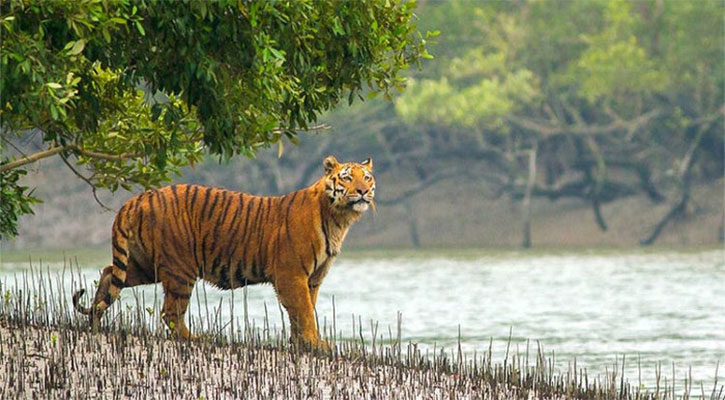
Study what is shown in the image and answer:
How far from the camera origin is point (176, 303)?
14.0 m

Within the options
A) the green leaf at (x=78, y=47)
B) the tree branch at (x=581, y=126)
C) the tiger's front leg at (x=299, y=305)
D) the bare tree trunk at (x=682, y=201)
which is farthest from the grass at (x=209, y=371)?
the tree branch at (x=581, y=126)

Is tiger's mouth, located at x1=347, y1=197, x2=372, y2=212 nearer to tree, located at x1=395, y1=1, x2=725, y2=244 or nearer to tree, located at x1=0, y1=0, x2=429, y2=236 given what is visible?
tree, located at x1=0, y1=0, x2=429, y2=236

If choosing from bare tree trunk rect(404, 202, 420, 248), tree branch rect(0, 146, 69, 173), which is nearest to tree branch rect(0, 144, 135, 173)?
tree branch rect(0, 146, 69, 173)

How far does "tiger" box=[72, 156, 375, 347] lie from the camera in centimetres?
1391

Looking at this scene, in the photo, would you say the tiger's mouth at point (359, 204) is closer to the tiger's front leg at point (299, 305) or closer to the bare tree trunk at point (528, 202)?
the tiger's front leg at point (299, 305)

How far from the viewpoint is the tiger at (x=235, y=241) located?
13906mm

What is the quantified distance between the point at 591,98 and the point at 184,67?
4163cm

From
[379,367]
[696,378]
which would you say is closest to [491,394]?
[379,367]

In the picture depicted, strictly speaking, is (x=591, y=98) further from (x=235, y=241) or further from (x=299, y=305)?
(x=299, y=305)

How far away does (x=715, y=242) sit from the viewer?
51594 millimetres

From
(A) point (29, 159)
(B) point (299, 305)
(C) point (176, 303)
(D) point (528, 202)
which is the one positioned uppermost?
(D) point (528, 202)

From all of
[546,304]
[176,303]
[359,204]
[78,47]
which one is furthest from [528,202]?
[78,47]

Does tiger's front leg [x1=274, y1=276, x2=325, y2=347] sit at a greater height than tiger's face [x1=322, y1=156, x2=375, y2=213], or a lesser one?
lesser

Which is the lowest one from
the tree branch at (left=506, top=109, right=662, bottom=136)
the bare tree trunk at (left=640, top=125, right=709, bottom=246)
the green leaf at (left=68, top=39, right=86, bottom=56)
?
the green leaf at (left=68, top=39, right=86, bottom=56)
